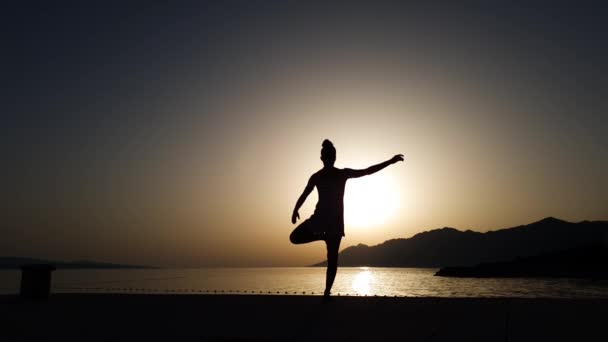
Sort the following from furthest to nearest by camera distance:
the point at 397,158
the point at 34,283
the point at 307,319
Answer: the point at 34,283, the point at 397,158, the point at 307,319

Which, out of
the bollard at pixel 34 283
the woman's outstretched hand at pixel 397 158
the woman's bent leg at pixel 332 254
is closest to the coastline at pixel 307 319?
the woman's bent leg at pixel 332 254

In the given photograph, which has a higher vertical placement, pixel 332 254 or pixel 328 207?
pixel 328 207

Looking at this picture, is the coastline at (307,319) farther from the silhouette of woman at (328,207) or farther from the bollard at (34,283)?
the silhouette of woman at (328,207)

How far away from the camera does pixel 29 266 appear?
1053 centimetres

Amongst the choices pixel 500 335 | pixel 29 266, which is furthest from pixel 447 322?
pixel 29 266

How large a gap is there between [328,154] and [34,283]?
7.02m

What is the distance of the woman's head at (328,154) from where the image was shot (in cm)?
936

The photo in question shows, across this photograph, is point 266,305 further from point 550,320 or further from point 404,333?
point 550,320

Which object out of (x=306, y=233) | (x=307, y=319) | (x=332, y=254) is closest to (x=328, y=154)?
(x=306, y=233)

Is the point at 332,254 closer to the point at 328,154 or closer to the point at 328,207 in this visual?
the point at 328,207

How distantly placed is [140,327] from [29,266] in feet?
18.9

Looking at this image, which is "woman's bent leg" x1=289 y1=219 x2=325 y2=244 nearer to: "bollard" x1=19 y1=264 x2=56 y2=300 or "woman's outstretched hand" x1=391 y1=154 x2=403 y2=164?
"woman's outstretched hand" x1=391 y1=154 x2=403 y2=164

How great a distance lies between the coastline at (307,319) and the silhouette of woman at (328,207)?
39.5 inches

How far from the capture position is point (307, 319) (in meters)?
6.66
